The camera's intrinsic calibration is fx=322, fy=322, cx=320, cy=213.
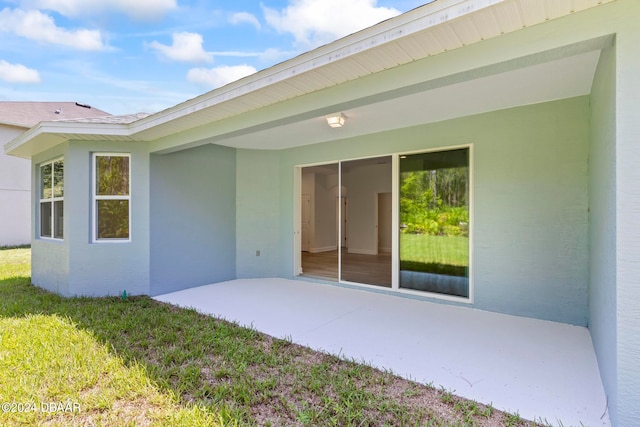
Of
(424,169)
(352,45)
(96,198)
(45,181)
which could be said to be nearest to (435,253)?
(424,169)

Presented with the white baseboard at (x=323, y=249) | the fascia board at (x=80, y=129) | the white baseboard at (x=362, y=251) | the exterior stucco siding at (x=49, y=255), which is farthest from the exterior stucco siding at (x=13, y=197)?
the white baseboard at (x=362, y=251)

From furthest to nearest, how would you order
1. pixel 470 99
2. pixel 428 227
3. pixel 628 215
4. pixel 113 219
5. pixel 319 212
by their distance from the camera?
pixel 319 212 → pixel 113 219 → pixel 428 227 → pixel 470 99 → pixel 628 215

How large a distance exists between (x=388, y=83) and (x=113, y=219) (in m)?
5.15

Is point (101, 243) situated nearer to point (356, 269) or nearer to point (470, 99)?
point (356, 269)

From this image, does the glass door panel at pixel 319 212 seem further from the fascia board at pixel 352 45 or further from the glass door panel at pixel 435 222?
the fascia board at pixel 352 45

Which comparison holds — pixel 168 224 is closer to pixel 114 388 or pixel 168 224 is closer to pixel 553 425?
pixel 114 388

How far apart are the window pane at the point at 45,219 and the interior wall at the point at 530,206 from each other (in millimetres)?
7370

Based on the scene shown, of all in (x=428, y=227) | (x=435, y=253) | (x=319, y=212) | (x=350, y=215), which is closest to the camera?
(x=435, y=253)

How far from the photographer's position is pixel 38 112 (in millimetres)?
14844

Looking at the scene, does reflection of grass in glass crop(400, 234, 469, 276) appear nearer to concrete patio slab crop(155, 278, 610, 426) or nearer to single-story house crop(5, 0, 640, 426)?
single-story house crop(5, 0, 640, 426)

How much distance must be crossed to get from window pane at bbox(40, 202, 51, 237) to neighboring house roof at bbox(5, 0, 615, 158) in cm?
134

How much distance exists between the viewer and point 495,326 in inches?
157

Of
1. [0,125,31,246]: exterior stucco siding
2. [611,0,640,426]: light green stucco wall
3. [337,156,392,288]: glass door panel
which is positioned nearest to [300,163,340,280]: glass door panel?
[337,156,392,288]: glass door panel

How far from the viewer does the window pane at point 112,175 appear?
5551mm
